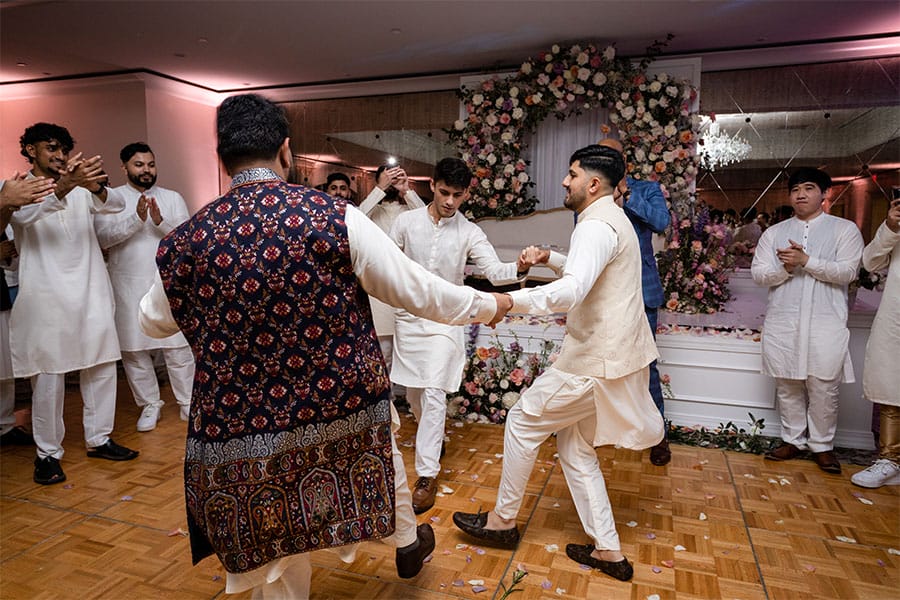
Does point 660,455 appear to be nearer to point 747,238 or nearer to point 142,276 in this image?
point 747,238

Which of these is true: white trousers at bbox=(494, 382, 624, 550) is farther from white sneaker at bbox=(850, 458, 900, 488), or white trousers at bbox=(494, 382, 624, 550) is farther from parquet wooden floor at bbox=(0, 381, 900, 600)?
white sneaker at bbox=(850, 458, 900, 488)

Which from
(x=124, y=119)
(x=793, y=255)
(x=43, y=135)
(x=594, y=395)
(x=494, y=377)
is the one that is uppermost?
(x=124, y=119)

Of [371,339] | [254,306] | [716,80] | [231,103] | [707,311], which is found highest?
[716,80]

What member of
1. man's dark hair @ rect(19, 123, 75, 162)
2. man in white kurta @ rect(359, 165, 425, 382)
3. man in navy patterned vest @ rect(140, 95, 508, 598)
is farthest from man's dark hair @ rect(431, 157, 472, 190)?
man's dark hair @ rect(19, 123, 75, 162)

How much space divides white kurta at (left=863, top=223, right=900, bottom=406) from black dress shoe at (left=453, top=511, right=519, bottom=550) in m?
2.26

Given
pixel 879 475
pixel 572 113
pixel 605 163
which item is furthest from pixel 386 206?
pixel 879 475

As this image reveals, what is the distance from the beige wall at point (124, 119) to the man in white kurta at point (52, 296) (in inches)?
168

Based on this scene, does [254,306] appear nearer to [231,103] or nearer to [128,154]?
[231,103]

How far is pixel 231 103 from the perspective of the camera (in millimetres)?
1553

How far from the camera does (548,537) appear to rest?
2635mm

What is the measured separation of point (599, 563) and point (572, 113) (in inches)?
205

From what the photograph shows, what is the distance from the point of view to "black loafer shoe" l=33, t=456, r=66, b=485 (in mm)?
3236

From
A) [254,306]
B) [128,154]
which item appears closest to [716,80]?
[128,154]

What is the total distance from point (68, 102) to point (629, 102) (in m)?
6.94
